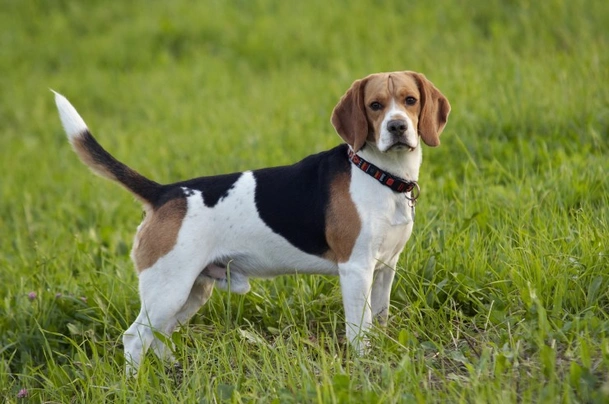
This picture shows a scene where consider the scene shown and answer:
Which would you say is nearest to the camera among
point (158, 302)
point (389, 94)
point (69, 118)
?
point (389, 94)

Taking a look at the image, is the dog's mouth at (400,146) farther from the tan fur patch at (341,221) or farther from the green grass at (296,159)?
the green grass at (296,159)

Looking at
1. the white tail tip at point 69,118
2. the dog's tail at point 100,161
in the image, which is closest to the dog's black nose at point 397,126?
the dog's tail at point 100,161

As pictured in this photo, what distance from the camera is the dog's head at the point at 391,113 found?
426 cm

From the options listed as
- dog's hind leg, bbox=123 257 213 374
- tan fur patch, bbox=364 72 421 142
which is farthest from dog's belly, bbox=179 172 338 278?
tan fur patch, bbox=364 72 421 142

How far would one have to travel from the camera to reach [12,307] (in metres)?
5.53

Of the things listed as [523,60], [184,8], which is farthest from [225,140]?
[184,8]

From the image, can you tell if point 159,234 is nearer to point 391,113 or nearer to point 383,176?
point 383,176

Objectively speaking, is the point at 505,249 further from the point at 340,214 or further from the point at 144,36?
the point at 144,36

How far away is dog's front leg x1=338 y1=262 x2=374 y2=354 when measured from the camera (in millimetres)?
4371

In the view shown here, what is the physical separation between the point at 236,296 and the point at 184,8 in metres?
8.95

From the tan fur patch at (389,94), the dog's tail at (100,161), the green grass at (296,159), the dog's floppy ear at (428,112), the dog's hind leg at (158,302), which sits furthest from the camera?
the dog's tail at (100,161)

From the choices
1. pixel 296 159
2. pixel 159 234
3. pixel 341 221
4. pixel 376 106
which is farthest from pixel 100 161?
pixel 296 159

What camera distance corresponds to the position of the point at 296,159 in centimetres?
770

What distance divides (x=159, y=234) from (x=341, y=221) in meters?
1.06
